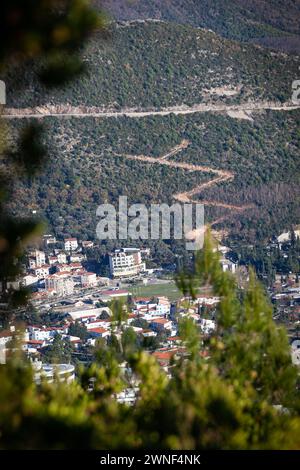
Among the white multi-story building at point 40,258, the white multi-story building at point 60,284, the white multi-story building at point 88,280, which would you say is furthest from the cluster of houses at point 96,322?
the white multi-story building at point 40,258

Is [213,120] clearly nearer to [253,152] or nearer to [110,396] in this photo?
[253,152]

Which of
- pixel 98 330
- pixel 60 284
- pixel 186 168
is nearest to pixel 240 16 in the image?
pixel 186 168

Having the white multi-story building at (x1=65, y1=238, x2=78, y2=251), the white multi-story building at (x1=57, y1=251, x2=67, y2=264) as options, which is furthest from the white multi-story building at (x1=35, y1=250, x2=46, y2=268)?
the white multi-story building at (x1=65, y1=238, x2=78, y2=251)

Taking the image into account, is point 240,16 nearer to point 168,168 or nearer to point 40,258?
point 168,168

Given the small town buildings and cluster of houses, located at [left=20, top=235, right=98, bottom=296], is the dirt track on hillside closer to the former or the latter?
cluster of houses, located at [left=20, top=235, right=98, bottom=296]

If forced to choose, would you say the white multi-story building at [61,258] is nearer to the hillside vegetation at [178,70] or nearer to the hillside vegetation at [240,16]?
the hillside vegetation at [178,70]
